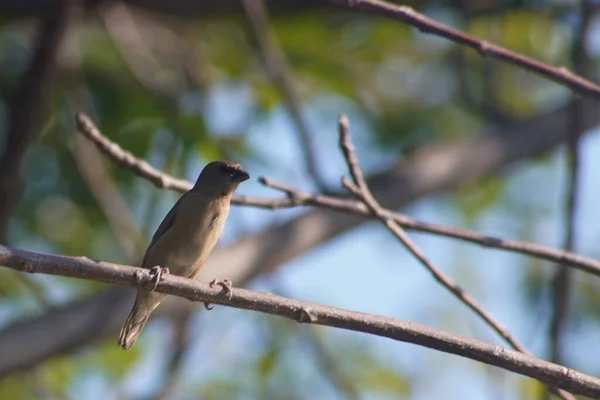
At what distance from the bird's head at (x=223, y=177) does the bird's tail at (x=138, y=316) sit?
60 centimetres

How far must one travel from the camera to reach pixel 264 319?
814 cm

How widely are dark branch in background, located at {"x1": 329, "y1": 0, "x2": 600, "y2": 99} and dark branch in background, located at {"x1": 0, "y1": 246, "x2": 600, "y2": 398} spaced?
99 cm

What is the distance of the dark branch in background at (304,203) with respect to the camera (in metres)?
4.02

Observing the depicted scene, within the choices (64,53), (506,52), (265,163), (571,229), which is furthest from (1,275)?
(506,52)

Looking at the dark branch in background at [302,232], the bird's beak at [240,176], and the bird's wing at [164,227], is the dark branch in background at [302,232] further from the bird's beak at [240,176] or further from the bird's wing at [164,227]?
the bird's beak at [240,176]

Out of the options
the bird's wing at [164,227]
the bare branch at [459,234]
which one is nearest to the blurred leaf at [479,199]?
the bird's wing at [164,227]

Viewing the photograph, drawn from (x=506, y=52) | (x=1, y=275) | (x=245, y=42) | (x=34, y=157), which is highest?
(x=506, y=52)

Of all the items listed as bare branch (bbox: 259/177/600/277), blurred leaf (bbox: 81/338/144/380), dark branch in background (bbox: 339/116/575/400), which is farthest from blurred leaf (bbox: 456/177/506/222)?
dark branch in background (bbox: 339/116/575/400)

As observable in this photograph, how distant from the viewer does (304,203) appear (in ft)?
14.0

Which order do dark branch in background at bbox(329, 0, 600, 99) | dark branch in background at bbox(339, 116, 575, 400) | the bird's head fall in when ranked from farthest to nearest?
the bird's head < dark branch in background at bbox(339, 116, 575, 400) < dark branch in background at bbox(329, 0, 600, 99)

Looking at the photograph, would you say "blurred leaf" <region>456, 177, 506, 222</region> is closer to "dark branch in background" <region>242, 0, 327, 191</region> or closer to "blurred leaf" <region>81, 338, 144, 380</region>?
"dark branch in background" <region>242, 0, 327, 191</region>

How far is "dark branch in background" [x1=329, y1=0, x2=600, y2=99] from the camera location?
3.45 metres

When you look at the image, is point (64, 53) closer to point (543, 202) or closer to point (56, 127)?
point (56, 127)

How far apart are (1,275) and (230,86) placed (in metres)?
2.17
